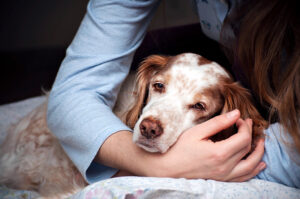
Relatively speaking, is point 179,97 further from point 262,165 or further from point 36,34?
point 36,34

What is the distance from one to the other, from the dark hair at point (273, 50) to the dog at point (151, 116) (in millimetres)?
146

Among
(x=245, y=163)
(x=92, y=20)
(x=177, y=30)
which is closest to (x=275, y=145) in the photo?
(x=245, y=163)

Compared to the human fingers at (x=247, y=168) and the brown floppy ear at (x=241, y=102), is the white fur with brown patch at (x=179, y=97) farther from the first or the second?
the human fingers at (x=247, y=168)

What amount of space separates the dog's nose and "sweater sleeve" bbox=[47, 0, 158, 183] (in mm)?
158

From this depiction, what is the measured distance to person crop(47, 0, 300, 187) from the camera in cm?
93

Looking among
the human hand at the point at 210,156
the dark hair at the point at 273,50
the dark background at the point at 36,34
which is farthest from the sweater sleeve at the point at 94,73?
the dark background at the point at 36,34

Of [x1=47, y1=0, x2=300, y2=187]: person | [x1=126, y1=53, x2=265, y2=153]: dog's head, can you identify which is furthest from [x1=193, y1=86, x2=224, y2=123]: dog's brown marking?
[x1=47, y1=0, x2=300, y2=187]: person

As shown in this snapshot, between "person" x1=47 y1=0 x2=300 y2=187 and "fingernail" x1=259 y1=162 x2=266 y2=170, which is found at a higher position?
"person" x1=47 y1=0 x2=300 y2=187

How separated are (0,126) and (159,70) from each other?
3.84 ft

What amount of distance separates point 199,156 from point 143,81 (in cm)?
56

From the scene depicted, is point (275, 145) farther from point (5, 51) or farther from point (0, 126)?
point (5, 51)

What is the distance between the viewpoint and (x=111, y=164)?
104cm

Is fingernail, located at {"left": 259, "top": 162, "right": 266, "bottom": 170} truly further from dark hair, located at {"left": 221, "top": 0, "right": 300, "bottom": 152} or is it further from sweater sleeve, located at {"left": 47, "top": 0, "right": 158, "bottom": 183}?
sweater sleeve, located at {"left": 47, "top": 0, "right": 158, "bottom": 183}

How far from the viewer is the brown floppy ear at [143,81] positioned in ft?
4.31
